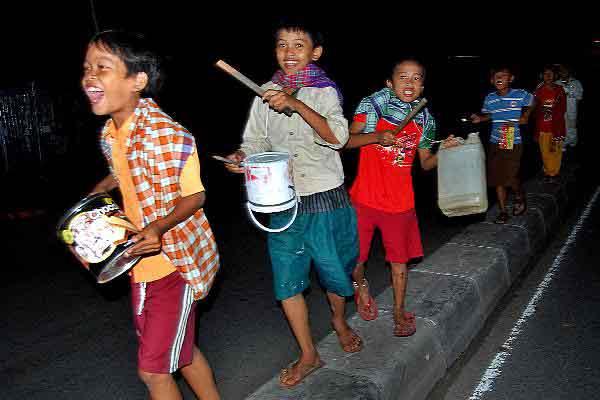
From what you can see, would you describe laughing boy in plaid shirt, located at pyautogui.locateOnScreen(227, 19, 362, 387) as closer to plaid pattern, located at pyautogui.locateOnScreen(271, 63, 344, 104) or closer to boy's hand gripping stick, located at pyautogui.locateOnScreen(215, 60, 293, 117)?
plaid pattern, located at pyautogui.locateOnScreen(271, 63, 344, 104)

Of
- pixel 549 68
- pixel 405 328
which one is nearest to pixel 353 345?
pixel 405 328

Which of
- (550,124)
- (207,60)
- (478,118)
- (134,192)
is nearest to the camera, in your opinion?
(134,192)

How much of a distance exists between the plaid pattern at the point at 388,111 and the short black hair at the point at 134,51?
55.9 inches

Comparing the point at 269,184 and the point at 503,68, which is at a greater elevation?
the point at 503,68

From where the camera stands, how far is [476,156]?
378 centimetres

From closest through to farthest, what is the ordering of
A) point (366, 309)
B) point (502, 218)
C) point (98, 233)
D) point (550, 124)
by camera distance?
point (98, 233) < point (366, 309) < point (502, 218) < point (550, 124)

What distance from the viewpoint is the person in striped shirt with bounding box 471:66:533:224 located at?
6285mm

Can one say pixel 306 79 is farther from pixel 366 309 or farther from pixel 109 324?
pixel 109 324

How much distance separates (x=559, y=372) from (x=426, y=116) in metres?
1.64

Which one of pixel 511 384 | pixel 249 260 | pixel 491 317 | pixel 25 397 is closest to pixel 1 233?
pixel 249 260

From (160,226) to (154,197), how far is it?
16 centimetres

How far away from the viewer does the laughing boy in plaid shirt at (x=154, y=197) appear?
235cm

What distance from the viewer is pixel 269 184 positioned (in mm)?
2691

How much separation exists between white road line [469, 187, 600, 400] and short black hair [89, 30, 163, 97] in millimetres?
2352
